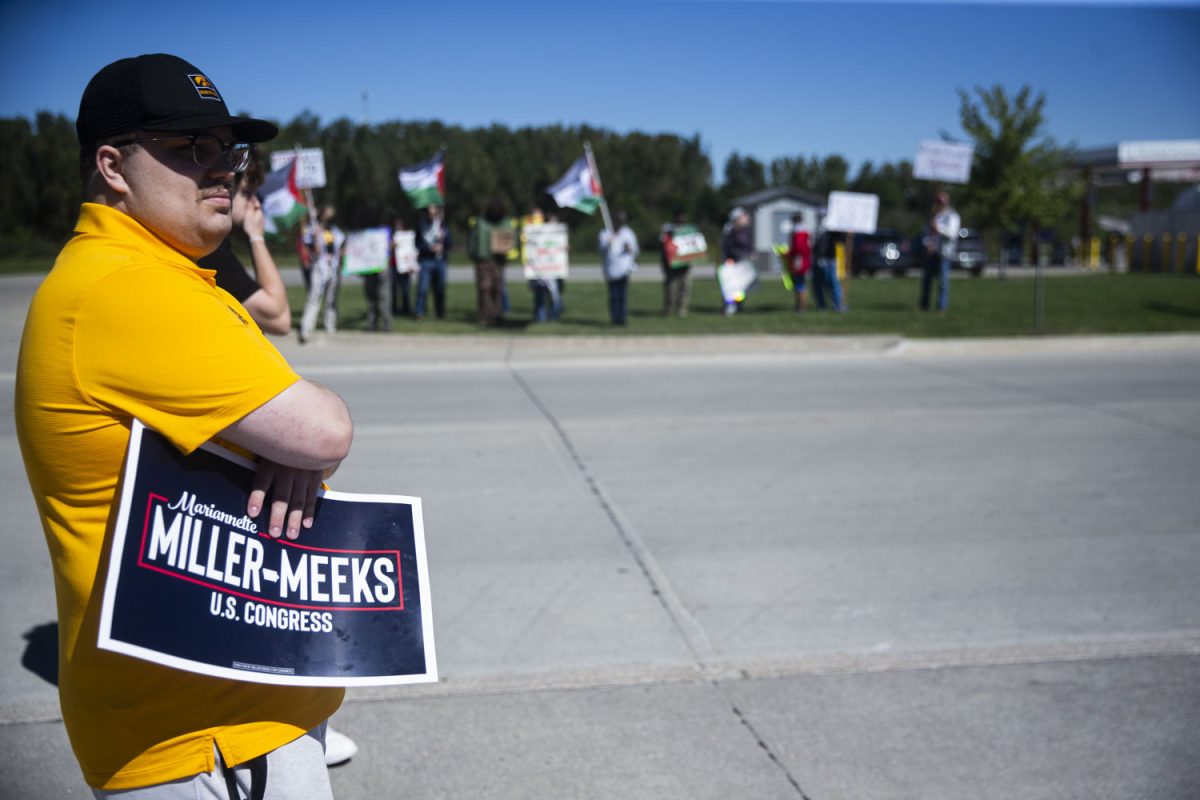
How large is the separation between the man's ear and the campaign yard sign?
411 mm

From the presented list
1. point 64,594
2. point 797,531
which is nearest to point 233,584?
point 64,594

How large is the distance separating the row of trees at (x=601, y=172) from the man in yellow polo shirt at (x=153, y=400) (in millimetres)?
8112

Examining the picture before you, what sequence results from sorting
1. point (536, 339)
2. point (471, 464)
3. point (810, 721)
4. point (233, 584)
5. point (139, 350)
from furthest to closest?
point (536, 339) → point (471, 464) → point (810, 721) → point (233, 584) → point (139, 350)

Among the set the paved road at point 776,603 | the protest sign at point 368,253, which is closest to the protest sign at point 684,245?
the protest sign at point 368,253

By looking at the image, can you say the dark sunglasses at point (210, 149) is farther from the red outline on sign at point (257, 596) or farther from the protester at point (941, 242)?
the protester at point (941, 242)

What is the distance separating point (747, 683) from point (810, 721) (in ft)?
1.21

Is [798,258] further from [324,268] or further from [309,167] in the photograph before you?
[309,167]

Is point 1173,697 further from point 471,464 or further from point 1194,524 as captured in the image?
point 471,464

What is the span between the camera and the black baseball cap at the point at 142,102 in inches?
68.2

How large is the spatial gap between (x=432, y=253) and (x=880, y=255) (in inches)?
827

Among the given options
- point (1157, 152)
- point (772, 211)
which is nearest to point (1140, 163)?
point (1157, 152)

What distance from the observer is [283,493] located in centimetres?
180

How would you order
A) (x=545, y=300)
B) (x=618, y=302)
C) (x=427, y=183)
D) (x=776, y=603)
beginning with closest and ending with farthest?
1. (x=776, y=603)
2. (x=618, y=302)
3. (x=427, y=183)
4. (x=545, y=300)

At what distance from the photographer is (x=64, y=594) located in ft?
5.87
